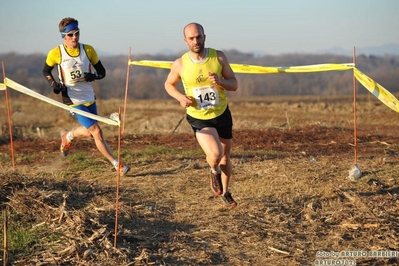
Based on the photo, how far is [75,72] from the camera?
970 cm

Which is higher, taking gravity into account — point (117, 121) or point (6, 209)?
point (117, 121)

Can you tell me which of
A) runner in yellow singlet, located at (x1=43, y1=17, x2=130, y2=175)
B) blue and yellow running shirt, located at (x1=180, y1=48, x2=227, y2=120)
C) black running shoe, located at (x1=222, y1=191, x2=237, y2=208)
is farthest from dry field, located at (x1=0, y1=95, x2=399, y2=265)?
blue and yellow running shirt, located at (x1=180, y1=48, x2=227, y2=120)

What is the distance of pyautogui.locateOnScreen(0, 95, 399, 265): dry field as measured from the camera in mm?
6355

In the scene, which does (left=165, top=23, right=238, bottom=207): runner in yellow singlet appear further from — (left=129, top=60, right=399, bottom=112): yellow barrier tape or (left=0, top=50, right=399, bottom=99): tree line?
(left=0, top=50, right=399, bottom=99): tree line

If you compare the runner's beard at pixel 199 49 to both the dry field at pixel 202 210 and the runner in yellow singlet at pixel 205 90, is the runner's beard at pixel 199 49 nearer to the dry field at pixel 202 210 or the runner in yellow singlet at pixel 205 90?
the runner in yellow singlet at pixel 205 90

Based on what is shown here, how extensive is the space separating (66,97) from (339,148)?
5.39 metres

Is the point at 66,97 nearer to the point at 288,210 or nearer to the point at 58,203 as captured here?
the point at 58,203

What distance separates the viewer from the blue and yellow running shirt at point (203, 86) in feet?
25.2

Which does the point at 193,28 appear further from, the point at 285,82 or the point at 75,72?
the point at 285,82

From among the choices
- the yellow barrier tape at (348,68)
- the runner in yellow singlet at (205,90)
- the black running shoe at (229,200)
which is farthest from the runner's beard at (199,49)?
the yellow barrier tape at (348,68)

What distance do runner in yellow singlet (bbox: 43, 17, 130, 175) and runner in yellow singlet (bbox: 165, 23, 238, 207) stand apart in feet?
7.33

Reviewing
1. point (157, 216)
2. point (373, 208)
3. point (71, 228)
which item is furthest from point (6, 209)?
point (373, 208)

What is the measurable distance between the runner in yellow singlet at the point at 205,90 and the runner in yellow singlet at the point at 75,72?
7.33 ft

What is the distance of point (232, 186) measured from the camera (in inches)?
362
